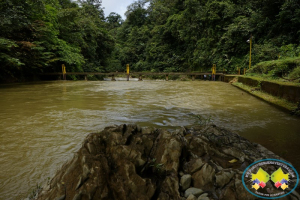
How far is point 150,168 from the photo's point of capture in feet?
6.13

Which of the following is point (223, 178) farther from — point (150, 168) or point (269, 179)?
point (150, 168)

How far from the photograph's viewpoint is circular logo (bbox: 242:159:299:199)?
5.07 ft

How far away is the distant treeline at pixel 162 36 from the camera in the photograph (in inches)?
477

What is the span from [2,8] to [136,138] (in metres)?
11.5

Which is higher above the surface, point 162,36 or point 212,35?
point 162,36

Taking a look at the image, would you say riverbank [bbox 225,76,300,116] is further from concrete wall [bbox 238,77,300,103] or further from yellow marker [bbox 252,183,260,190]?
yellow marker [bbox 252,183,260,190]

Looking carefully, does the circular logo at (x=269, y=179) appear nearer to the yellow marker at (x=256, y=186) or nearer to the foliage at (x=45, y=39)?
the yellow marker at (x=256, y=186)

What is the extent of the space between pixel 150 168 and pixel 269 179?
109cm

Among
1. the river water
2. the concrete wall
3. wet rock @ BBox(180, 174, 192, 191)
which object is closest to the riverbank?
the concrete wall

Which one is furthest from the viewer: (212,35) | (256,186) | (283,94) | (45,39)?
(212,35)

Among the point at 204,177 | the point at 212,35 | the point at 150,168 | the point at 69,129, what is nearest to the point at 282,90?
A: the point at 204,177

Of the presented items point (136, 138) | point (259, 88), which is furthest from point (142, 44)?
point (136, 138)

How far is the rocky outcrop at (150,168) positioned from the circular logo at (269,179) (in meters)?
0.08

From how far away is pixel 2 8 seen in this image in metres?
9.34
